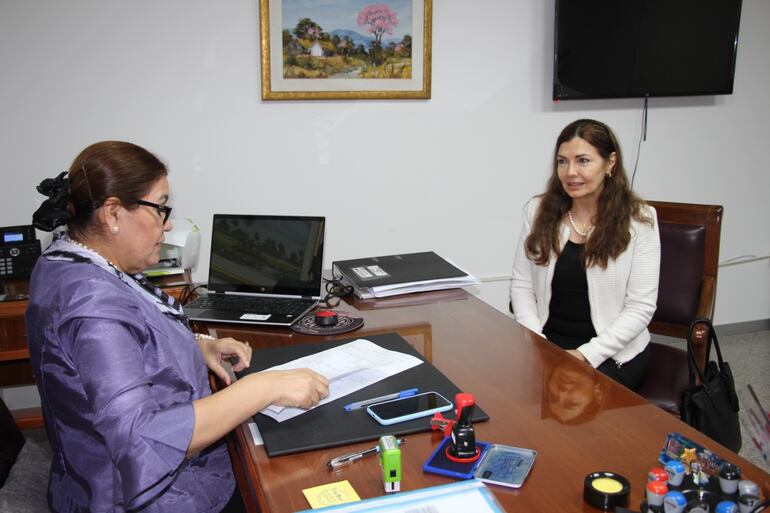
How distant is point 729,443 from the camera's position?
1.73m

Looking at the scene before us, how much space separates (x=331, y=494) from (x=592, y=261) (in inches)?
54.3

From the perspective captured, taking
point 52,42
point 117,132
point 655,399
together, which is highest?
point 52,42

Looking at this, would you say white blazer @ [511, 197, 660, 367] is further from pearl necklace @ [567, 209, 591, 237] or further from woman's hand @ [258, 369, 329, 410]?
woman's hand @ [258, 369, 329, 410]

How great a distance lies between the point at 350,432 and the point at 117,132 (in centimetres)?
210

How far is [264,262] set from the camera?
2.03m

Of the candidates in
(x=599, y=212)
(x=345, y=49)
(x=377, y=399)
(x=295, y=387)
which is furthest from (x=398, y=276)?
(x=345, y=49)

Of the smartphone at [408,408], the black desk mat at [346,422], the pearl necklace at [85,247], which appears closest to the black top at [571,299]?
the black desk mat at [346,422]

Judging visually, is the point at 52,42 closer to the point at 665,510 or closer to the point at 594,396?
the point at 594,396

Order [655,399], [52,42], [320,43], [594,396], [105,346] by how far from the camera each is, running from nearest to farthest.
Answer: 1. [105,346]
2. [594,396]
3. [655,399]
4. [52,42]
5. [320,43]

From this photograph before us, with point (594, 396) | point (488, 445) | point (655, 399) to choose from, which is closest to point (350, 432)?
point (488, 445)

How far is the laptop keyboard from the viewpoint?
1889 millimetres

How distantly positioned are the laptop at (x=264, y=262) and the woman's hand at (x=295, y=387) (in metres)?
0.70

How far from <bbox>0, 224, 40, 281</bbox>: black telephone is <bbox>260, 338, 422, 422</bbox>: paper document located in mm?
1366

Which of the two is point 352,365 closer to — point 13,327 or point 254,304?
point 254,304
